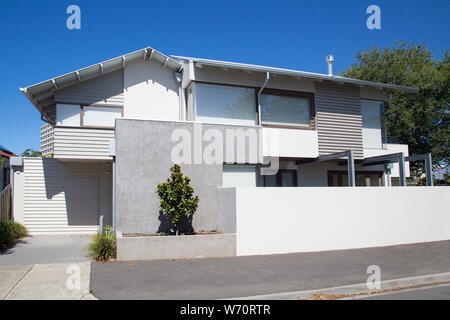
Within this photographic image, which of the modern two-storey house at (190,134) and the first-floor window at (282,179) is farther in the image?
the first-floor window at (282,179)

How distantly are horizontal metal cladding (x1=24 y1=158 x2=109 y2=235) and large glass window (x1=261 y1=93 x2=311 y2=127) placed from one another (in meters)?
6.89

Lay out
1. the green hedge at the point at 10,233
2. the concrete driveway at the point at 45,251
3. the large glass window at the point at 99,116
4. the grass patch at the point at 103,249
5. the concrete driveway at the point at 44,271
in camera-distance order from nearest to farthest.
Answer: the concrete driveway at the point at 44,271, the grass patch at the point at 103,249, the concrete driveway at the point at 45,251, the green hedge at the point at 10,233, the large glass window at the point at 99,116

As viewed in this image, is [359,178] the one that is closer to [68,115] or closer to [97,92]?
[97,92]

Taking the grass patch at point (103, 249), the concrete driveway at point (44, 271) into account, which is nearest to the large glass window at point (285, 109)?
the grass patch at point (103, 249)

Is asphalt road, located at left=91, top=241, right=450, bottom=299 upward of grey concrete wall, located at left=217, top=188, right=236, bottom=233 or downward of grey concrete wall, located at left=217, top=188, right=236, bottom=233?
downward

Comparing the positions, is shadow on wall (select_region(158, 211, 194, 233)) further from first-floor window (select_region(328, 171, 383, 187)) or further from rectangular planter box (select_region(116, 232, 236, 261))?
first-floor window (select_region(328, 171, 383, 187))

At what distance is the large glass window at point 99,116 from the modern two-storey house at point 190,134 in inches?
1.5

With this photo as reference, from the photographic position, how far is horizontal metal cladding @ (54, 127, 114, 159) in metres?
12.7

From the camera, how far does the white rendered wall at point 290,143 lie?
12758mm

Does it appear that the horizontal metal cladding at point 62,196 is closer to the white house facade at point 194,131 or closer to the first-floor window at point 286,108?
the white house facade at point 194,131

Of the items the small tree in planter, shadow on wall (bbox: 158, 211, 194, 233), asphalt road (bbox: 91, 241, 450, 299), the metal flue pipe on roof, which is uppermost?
the metal flue pipe on roof

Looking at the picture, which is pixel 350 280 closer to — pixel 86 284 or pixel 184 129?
pixel 86 284

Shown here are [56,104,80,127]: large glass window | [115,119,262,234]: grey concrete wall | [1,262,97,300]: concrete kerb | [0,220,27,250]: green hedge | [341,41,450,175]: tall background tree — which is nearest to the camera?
[1,262,97,300]: concrete kerb

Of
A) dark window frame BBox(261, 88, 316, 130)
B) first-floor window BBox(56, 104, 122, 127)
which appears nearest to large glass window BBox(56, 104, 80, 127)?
first-floor window BBox(56, 104, 122, 127)
